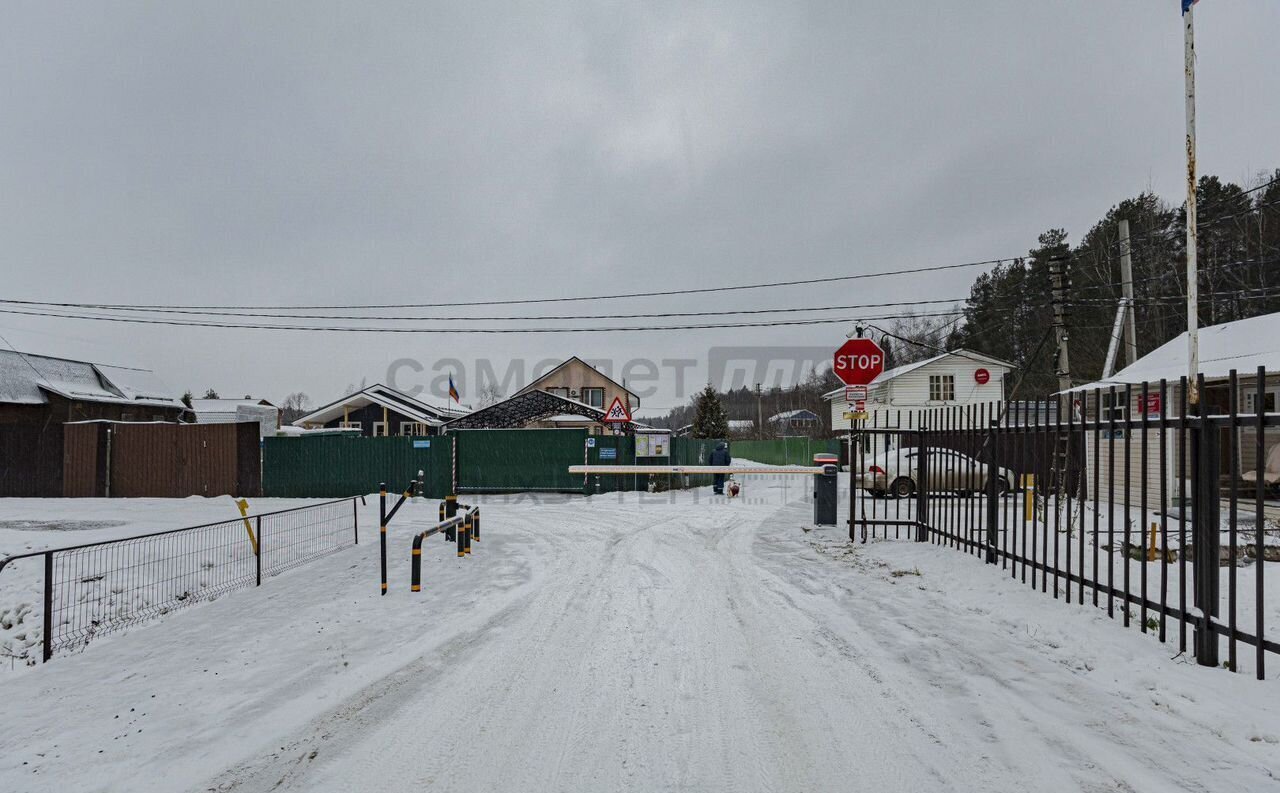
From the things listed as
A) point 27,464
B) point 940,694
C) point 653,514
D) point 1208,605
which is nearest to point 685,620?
point 940,694

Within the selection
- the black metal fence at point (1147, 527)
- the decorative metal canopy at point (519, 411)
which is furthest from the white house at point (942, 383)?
the black metal fence at point (1147, 527)

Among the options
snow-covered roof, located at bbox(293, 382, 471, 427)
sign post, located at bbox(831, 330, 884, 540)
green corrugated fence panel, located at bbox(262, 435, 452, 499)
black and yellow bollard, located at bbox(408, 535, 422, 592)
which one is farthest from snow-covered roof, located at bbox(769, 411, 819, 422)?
black and yellow bollard, located at bbox(408, 535, 422, 592)

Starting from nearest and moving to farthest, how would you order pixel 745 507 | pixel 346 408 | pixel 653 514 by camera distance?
pixel 653 514 → pixel 745 507 → pixel 346 408

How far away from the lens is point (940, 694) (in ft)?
14.1

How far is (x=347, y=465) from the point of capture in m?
19.0

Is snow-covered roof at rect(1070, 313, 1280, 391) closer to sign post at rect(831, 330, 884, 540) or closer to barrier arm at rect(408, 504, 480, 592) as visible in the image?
sign post at rect(831, 330, 884, 540)

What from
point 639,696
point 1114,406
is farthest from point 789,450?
point 639,696

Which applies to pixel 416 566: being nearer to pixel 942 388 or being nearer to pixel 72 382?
pixel 72 382

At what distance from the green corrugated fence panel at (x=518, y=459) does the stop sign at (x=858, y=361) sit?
9.33 metres

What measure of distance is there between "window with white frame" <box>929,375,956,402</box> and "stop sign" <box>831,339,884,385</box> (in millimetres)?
26769

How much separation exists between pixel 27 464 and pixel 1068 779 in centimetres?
2528

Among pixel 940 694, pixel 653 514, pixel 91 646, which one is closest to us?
pixel 940 694

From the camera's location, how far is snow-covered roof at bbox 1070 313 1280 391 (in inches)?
489

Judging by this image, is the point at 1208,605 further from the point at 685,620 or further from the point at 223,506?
the point at 223,506
